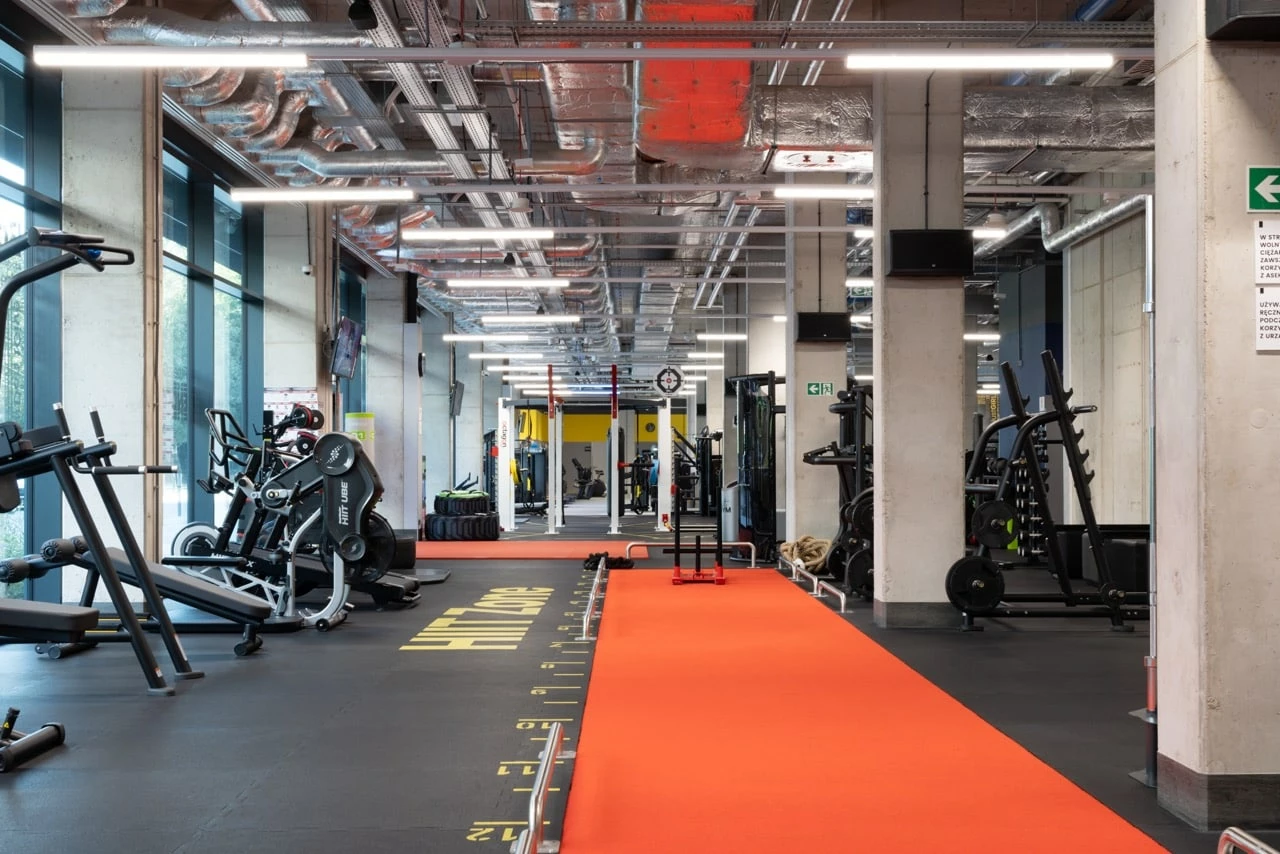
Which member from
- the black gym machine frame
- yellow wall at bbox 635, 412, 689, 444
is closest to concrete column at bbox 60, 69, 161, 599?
the black gym machine frame

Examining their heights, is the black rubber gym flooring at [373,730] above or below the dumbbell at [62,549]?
below

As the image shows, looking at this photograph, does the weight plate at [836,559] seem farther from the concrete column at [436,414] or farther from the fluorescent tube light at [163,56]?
the concrete column at [436,414]

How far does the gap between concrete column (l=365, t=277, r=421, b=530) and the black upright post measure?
10.8m

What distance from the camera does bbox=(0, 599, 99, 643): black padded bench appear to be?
4.82 meters

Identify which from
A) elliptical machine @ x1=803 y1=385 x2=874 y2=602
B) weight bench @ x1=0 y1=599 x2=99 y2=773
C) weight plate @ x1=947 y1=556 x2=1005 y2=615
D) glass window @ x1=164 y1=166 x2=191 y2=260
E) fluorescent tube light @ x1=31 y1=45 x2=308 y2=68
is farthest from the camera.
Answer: glass window @ x1=164 y1=166 x2=191 y2=260

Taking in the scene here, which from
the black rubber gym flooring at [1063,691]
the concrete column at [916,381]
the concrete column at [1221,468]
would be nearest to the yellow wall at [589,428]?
the black rubber gym flooring at [1063,691]

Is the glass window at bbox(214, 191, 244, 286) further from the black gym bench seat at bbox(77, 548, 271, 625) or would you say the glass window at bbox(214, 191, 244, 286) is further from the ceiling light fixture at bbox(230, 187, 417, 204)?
the black gym bench seat at bbox(77, 548, 271, 625)

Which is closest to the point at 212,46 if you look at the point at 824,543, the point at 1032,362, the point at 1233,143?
the point at 1233,143

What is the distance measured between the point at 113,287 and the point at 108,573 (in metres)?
3.80

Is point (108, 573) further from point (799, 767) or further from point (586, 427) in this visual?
point (586, 427)

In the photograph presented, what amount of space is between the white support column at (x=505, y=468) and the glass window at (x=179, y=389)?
21.6 feet

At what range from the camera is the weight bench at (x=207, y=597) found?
21.1 ft

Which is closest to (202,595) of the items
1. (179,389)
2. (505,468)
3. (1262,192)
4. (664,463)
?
(179,389)

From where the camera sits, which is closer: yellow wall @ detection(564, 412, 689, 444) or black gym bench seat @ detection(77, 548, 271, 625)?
black gym bench seat @ detection(77, 548, 271, 625)
